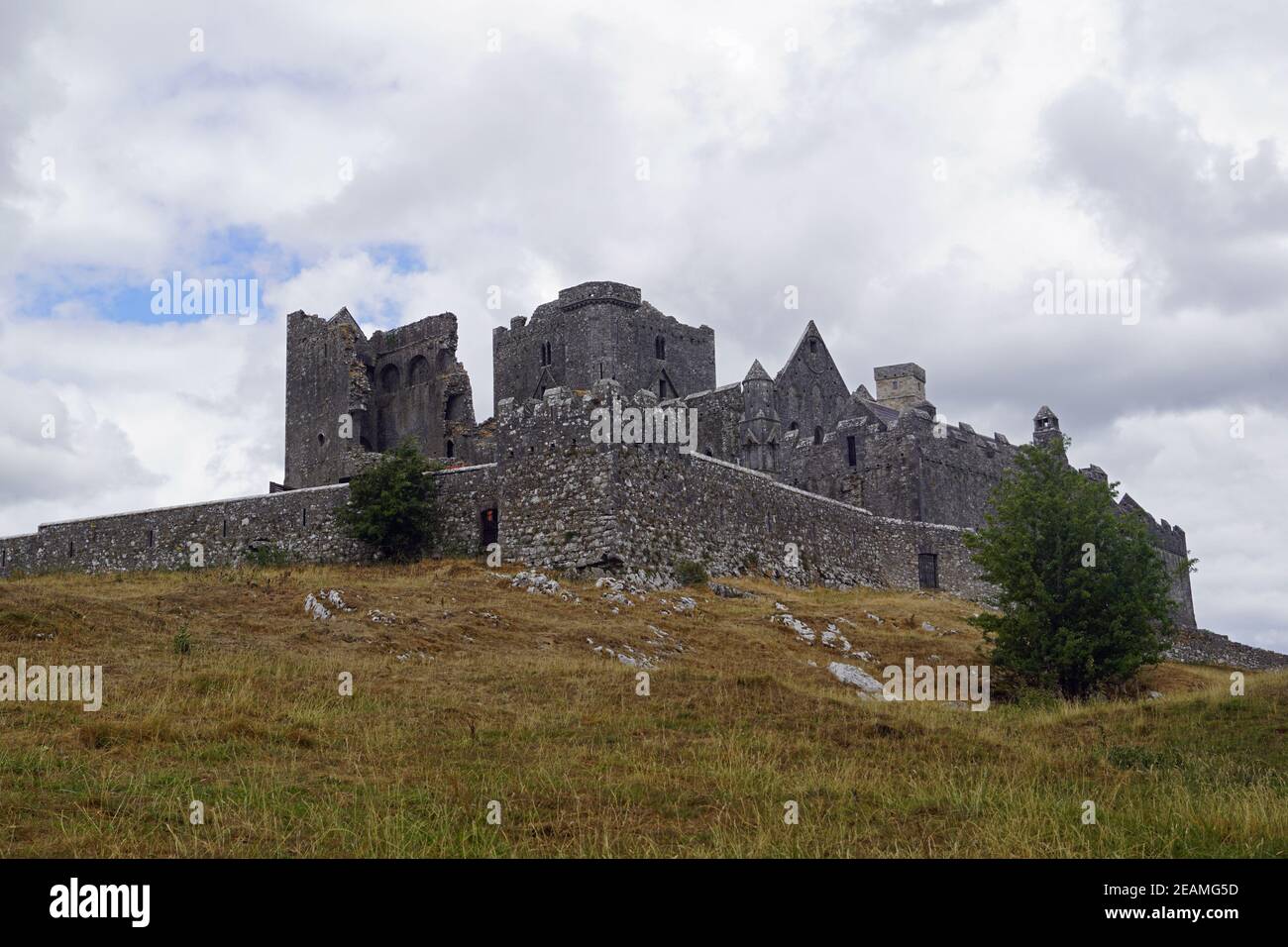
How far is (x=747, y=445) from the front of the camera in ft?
163

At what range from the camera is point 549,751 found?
1470cm

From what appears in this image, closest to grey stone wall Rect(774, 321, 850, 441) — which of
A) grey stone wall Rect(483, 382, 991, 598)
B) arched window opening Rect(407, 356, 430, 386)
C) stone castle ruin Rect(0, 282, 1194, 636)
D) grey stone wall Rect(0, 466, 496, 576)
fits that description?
stone castle ruin Rect(0, 282, 1194, 636)

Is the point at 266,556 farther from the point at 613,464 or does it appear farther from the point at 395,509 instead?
the point at 613,464

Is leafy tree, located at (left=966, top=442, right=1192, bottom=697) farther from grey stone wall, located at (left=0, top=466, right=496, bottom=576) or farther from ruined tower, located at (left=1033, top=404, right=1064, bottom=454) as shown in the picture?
ruined tower, located at (left=1033, top=404, right=1064, bottom=454)

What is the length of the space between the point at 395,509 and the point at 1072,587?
1987cm

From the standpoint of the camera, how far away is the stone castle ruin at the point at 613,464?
3316 centimetres

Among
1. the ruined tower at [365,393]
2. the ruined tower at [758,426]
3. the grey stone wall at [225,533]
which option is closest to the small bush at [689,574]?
the grey stone wall at [225,533]

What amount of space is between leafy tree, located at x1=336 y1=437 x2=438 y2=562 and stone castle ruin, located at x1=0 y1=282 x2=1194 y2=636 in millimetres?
625

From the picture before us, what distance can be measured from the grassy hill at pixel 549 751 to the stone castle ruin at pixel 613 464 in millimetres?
7198

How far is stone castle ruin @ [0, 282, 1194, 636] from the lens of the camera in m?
33.2

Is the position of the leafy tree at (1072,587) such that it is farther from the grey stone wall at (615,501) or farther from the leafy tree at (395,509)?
the leafy tree at (395,509)

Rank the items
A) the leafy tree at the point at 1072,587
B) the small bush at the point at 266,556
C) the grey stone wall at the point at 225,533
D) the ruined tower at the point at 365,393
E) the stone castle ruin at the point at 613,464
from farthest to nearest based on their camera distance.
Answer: the ruined tower at the point at 365,393 → the small bush at the point at 266,556 → the grey stone wall at the point at 225,533 → the stone castle ruin at the point at 613,464 → the leafy tree at the point at 1072,587

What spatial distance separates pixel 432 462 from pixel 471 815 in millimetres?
28279

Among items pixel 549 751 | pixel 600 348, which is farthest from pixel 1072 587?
pixel 600 348
